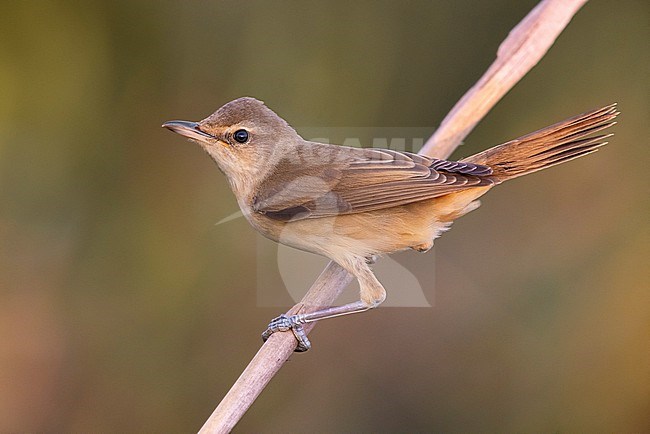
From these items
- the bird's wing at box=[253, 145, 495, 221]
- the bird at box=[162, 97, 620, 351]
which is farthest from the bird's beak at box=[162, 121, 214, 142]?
the bird's wing at box=[253, 145, 495, 221]

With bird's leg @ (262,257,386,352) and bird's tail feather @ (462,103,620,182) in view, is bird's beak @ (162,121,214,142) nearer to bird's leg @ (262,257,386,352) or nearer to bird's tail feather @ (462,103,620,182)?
bird's leg @ (262,257,386,352)

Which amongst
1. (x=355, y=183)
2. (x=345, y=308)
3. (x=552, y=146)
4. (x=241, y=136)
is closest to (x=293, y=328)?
(x=345, y=308)

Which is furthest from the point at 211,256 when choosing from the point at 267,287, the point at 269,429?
the point at 269,429

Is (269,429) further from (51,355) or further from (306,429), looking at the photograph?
(51,355)

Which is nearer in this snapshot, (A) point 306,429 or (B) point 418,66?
(A) point 306,429

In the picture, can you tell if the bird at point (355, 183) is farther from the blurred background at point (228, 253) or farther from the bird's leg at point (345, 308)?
the blurred background at point (228, 253)

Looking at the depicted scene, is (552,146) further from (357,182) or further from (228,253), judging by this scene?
(228,253)

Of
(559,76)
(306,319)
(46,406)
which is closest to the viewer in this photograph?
(306,319)
